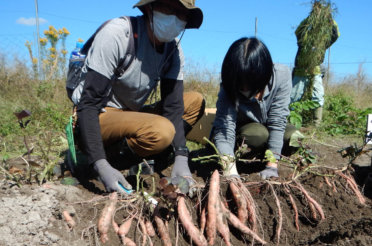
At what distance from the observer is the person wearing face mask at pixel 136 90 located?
6.31 feet

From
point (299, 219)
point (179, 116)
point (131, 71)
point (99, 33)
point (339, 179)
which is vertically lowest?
point (299, 219)

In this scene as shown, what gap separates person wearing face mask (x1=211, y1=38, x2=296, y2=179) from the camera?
2002 millimetres

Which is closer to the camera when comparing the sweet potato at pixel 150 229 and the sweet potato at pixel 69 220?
the sweet potato at pixel 69 220

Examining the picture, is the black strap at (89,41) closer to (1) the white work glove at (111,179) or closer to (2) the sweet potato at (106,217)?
(1) the white work glove at (111,179)

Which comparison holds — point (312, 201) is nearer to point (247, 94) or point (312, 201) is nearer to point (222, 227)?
point (222, 227)

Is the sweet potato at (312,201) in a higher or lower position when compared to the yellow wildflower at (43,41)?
lower

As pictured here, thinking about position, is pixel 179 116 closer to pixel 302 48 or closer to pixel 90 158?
pixel 90 158

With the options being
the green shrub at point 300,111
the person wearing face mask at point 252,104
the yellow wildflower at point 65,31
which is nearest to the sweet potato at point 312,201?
the person wearing face mask at point 252,104

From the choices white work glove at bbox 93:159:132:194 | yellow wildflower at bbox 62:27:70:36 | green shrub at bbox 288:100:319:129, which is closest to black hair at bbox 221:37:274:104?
white work glove at bbox 93:159:132:194

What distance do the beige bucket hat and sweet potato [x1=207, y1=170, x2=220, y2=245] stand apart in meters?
1.08

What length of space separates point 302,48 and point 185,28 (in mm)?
2378

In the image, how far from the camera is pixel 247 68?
1.97 metres

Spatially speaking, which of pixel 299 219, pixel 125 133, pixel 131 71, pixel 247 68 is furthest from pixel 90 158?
pixel 299 219

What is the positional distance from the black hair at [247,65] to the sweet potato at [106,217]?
3.29ft
